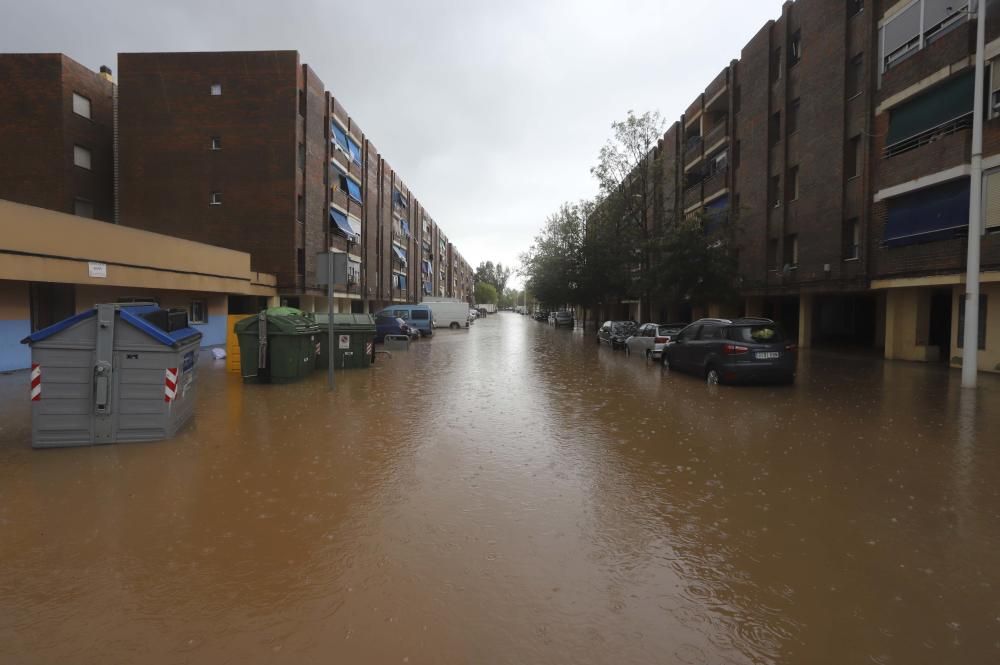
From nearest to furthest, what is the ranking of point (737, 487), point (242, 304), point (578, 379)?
1. point (737, 487)
2. point (578, 379)
3. point (242, 304)

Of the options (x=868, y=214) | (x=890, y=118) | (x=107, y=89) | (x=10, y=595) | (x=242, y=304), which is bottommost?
(x=10, y=595)

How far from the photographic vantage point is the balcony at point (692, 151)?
3344 cm

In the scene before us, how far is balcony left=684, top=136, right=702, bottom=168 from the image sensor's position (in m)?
33.4

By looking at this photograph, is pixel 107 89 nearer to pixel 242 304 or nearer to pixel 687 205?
pixel 242 304

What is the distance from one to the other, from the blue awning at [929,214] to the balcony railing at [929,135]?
1.55 m

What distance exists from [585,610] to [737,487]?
9.79 ft

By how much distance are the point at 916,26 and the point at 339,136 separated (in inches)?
1178

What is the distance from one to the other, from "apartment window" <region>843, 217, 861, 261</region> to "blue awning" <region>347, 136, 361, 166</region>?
98.4 feet

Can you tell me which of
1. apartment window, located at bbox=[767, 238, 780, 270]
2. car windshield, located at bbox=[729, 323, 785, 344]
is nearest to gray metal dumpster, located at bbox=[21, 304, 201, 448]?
car windshield, located at bbox=[729, 323, 785, 344]

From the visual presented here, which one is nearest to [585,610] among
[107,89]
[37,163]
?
[37,163]

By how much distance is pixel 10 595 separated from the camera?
3.30 m

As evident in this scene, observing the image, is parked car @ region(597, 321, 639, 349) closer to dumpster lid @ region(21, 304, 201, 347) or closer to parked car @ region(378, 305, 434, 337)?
parked car @ region(378, 305, 434, 337)

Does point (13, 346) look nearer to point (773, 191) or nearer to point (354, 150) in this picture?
point (354, 150)

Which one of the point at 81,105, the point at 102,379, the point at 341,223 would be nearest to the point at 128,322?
the point at 102,379
